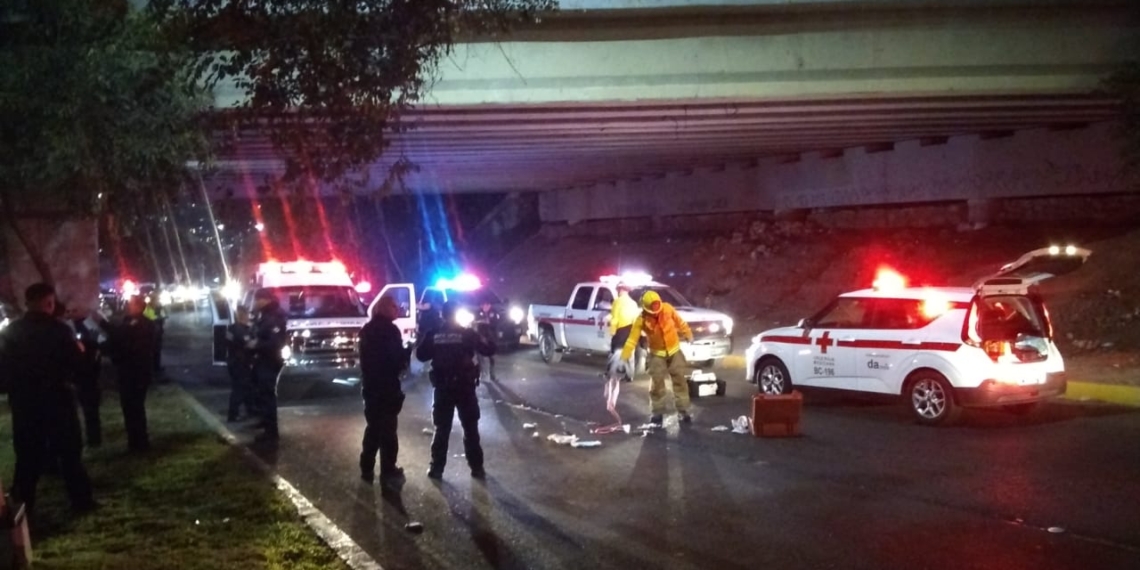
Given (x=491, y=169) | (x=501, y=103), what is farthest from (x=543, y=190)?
(x=501, y=103)

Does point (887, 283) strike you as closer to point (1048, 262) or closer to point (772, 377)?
point (772, 377)

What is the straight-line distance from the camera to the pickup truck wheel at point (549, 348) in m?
22.9

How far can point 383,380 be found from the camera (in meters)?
10.2

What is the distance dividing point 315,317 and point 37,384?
9.77 m

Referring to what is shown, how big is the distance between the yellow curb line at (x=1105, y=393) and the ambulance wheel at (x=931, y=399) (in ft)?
9.43

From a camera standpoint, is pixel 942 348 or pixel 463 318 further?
pixel 942 348

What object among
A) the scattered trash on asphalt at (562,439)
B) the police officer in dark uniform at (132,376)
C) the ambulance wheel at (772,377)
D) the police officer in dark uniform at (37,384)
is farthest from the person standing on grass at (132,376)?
the ambulance wheel at (772,377)

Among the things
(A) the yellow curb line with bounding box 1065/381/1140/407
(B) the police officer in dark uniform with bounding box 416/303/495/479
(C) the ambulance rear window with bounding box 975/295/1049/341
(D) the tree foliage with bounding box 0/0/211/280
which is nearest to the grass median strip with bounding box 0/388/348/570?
(B) the police officer in dark uniform with bounding box 416/303/495/479

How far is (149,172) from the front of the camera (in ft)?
41.9

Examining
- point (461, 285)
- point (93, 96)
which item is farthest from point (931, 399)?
point (461, 285)

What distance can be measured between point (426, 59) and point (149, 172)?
5.23m

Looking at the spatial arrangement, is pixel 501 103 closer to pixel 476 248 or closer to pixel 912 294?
pixel 912 294

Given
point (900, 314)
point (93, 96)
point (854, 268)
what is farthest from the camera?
point (854, 268)

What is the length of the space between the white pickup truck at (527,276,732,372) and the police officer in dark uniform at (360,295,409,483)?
7.47 meters
